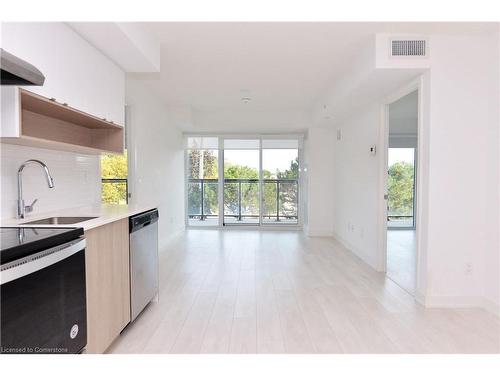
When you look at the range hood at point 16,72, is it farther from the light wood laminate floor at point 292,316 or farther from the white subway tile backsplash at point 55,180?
the light wood laminate floor at point 292,316

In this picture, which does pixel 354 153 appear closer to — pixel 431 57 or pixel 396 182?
pixel 431 57

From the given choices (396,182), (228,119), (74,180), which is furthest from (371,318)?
(396,182)

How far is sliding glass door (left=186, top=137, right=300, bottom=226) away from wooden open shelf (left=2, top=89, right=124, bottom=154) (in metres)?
3.93

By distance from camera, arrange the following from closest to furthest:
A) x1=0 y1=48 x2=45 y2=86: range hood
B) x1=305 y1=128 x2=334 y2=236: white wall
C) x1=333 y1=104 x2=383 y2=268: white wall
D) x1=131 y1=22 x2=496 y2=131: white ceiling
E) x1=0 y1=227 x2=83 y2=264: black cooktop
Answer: x1=0 y1=227 x2=83 y2=264: black cooktop < x1=0 y1=48 x2=45 y2=86: range hood < x1=131 y1=22 x2=496 y2=131: white ceiling < x1=333 y1=104 x2=383 y2=268: white wall < x1=305 y1=128 x2=334 y2=236: white wall

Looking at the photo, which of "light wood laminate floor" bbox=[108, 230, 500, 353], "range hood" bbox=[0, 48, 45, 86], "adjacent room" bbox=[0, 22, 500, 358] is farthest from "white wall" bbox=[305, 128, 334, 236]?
"range hood" bbox=[0, 48, 45, 86]

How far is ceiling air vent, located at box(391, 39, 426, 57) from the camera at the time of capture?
2.68 metres

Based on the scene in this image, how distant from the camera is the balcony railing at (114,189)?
17.5 feet

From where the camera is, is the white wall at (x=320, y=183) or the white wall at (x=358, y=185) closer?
the white wall at (x=358, y=185)

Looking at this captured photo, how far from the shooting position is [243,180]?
22.7 feet

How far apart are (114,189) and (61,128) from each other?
10.2 feet

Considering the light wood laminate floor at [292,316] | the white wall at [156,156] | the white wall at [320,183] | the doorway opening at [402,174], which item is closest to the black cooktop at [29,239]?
the light wood laminate floor at [292,316]

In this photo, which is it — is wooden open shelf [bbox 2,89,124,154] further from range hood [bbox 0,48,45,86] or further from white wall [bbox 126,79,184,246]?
white wall [bbox 126,79,184,246]

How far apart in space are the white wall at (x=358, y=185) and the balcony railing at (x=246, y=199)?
131cm
